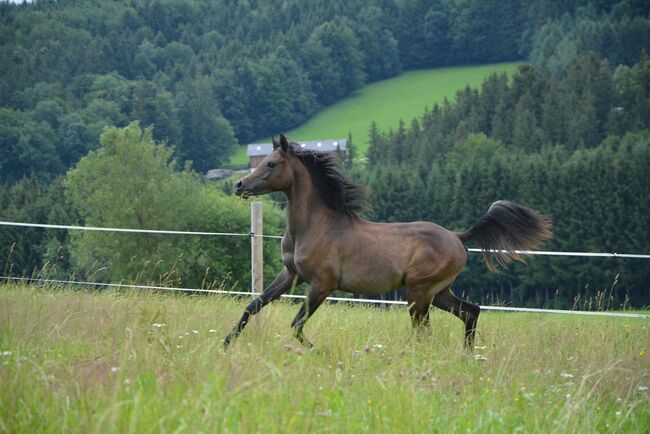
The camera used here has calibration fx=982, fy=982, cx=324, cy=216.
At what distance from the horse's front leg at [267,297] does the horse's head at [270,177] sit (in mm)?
719

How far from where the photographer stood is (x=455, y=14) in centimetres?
16888

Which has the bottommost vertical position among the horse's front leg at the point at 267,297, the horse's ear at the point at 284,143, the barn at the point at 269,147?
Answer: the barn at the point at 269,147

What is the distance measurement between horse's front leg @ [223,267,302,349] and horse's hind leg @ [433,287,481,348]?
1.28m

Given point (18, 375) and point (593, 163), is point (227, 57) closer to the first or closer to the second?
point (593, 163)

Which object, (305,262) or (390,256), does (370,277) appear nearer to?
(390,256)

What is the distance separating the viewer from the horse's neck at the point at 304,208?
26.8 feet

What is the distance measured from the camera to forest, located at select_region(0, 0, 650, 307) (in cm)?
5638

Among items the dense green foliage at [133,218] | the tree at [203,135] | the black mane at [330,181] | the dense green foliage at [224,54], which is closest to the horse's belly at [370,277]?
the black mane at [330,181]

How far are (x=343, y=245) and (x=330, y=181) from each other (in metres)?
0.62

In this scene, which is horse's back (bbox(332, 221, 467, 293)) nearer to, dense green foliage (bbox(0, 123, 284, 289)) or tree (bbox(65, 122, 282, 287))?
dense green foliage (bbox(0, 123, 284, 289))

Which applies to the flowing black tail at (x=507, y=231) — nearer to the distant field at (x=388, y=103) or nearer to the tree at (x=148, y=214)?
the tree at (x=148, y=214)

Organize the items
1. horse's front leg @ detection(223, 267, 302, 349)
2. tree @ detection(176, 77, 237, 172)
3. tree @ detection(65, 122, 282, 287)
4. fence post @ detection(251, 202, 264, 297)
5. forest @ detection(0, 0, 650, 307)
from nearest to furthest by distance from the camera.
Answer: horse's front leg @ detection(223, 267, 302, 349) → fence post @ detection(251, 202, 264, 297) → tree @ detection(65, 122, 282, 287) → forest @ detection(0, 0, 650, 307) → tree @ detection(176, 77, 237, 172)

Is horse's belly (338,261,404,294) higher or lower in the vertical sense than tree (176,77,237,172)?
higher

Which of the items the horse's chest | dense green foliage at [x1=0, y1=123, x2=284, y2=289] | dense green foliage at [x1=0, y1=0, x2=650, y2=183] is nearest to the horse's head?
the horse's chest
